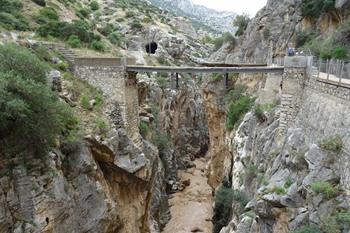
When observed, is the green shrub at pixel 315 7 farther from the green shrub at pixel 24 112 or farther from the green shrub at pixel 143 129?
the green shrub at pixel 24 112

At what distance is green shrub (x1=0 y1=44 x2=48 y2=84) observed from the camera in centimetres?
1679

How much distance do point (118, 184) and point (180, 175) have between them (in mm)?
26884

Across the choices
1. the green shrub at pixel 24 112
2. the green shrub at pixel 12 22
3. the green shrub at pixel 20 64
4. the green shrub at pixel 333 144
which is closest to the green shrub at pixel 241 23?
the green shrub at pixel 12 22

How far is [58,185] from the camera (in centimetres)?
1661

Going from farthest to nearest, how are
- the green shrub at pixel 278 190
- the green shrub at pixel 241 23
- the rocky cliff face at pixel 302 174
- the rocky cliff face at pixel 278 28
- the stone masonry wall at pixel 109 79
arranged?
the green shrub at pixel 241 23, the rocky cliff face at pixel 278 28, the stone masonry wall at pixel 109 79, the green shrub at pixel 278 190, the rocky cliff face at pixel 302 174

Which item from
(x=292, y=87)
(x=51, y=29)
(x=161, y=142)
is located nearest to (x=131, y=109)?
(x=51, y=29)

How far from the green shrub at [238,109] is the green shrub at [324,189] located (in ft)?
58.5

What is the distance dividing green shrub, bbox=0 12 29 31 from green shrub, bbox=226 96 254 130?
59.8 ft

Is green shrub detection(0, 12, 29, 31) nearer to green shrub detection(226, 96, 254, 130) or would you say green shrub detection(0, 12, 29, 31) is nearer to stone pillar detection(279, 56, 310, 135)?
green shrub detection(226, 96, 254, 130)

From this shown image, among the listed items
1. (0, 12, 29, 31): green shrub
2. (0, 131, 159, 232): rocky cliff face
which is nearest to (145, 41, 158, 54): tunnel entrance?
(0, 12, 29, 31): green shrub

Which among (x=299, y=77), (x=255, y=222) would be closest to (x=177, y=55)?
(x=299, y=77)

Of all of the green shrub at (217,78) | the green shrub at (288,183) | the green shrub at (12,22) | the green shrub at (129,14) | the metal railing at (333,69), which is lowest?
the green shrub at (288,183)

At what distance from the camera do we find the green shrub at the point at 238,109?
3088cm

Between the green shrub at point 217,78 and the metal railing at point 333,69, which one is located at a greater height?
the metal railing at point 333,69
